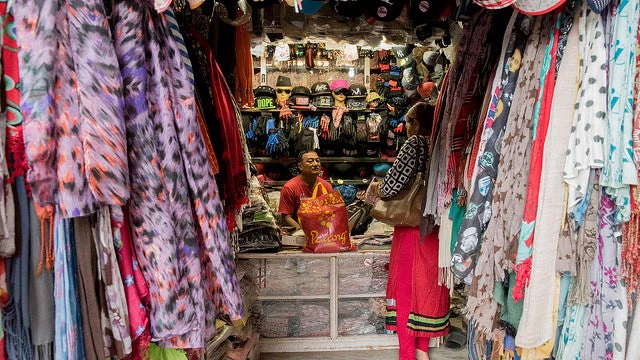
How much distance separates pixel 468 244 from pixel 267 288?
2033 millimetres

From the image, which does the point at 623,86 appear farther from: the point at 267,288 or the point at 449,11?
the point at 267,288

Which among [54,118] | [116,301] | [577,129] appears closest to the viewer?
[54,118]

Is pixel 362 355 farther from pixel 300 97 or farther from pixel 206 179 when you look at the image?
pixel 300 97

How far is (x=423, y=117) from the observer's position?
2.72 metres

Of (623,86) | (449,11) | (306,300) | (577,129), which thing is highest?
(449,11)

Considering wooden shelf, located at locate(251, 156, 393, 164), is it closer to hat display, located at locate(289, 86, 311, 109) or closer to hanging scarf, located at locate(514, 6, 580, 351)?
hat display, located at locate(289, 86, 311, 109)

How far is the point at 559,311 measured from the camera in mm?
1267

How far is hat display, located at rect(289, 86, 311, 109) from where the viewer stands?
5262mm

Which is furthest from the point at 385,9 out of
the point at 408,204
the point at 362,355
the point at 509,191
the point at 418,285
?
the point at 362,355

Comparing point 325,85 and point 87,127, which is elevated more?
point 325,85

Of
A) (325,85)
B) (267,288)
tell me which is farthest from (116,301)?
(325,85)

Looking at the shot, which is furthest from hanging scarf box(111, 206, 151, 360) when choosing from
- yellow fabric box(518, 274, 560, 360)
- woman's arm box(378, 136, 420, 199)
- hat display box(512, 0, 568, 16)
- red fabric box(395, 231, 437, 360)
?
red fabric box(395, 231, 437, 360)

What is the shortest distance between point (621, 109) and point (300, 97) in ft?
14.2

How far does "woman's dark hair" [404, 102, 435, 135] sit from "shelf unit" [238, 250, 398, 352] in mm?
975
